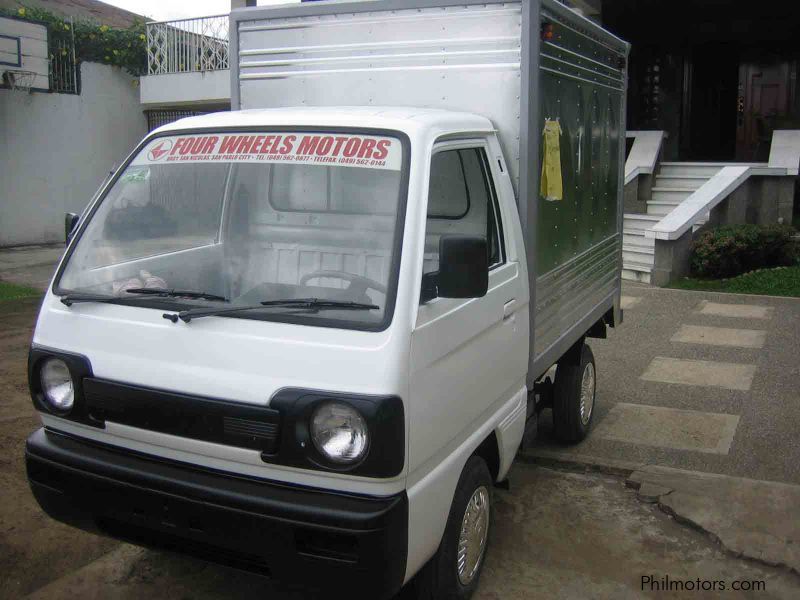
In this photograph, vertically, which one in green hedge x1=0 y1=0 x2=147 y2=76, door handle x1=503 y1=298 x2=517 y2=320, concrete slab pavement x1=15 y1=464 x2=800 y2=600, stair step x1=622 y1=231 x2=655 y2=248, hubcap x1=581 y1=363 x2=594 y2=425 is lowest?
concrete slab pavement x1=15 y1=464 x2=800 y2=600

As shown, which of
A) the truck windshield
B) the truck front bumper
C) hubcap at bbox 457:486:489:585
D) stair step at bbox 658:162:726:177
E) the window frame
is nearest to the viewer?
the truck front bumper

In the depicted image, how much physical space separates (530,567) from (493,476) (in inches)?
18.4

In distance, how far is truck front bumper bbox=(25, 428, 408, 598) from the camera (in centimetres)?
282

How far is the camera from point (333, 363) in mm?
2871

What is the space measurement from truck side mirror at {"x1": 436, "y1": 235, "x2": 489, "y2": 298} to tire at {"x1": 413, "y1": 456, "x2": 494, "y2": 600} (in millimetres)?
886

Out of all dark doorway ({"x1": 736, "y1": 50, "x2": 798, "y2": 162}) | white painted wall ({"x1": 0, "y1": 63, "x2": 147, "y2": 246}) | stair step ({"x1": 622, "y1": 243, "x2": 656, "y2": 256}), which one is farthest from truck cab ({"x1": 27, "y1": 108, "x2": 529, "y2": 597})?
dark doorway ({"x1": 736, "y1": 50, "x2": 798, "y2": 162})

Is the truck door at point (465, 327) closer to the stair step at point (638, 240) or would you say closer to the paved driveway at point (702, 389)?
the paved driveway at point (702, 389)

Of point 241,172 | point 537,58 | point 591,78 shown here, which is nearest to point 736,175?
point 591,78

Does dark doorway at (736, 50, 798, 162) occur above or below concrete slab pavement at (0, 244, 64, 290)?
above

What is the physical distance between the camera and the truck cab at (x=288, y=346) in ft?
9.38

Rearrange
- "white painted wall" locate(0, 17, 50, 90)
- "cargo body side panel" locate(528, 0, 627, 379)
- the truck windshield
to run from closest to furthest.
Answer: the truck windshield, "cargo body side panel" locate(528, 0, 627, 379), "white painted wall" locate(0, 17, 50, 90)

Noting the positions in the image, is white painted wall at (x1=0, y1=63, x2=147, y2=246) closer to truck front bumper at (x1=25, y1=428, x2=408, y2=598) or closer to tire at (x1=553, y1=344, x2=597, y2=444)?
tire at (x1=553, y1=344, x2=597, y2=444)

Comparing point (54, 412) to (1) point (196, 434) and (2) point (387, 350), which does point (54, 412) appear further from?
(2) point (387, 350)

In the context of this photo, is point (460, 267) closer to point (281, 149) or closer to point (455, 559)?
point (281, 149)
